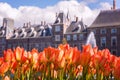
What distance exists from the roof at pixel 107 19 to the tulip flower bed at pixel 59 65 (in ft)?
176

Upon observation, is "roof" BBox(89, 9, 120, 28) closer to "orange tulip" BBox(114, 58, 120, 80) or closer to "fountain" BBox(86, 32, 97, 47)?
"fountain" BBox(86, 32, 97, 47)

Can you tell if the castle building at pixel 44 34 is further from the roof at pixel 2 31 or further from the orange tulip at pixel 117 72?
the orange tulip at pixel 117 72

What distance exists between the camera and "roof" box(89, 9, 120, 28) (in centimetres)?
5575

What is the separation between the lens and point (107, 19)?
56.7 metres

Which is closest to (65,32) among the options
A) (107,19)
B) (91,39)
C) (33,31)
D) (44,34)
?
(44,34)

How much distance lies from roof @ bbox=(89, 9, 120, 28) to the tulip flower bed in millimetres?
53670

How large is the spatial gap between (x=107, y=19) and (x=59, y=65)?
55341mm

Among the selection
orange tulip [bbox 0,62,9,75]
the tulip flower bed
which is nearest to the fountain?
the tulip flower bed

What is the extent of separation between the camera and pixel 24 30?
68625mm

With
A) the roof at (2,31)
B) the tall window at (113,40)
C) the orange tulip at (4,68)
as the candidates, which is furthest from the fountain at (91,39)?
the orange tulip at (4,68)

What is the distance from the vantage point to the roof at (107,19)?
2195 inches

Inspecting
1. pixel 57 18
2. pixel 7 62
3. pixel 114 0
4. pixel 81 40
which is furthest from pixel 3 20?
pixel 7 62

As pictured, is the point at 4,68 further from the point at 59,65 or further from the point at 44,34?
the point at 44,34

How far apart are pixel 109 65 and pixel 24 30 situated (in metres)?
66.8
